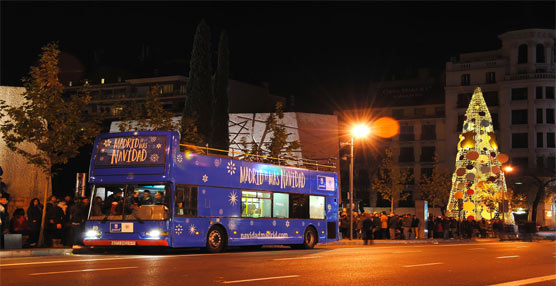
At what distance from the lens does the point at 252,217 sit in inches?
973

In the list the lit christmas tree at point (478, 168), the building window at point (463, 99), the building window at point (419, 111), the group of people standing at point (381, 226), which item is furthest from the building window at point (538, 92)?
the group of people standing at point (381, 226)

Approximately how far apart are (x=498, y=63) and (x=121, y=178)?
215 feet

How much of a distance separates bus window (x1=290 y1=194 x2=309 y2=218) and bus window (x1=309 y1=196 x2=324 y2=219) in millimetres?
271

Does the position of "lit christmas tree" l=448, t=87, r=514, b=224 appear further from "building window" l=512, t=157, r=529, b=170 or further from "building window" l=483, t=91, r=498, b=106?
"building window" l=483, t=91, r=498, b=106

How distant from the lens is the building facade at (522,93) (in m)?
77.1

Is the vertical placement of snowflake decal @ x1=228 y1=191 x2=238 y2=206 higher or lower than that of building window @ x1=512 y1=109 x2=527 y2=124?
lower

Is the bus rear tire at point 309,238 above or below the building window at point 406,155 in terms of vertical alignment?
below

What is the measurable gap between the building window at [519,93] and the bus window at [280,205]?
A: 57.8m

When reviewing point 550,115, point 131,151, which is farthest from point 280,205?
point 550,115

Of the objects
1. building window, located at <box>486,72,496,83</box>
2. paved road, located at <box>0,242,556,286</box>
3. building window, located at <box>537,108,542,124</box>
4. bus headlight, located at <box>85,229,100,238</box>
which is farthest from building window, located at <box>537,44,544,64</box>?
bus headlight, located at <box>85,229,100,238</box>

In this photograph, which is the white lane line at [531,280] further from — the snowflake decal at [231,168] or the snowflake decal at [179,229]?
the snowflake decal at [231,168]

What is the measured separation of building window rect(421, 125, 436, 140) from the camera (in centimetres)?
8412

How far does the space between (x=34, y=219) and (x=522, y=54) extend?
66.2 metres

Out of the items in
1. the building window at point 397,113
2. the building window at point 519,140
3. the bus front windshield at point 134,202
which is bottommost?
the bus front windshield at point 134,202
